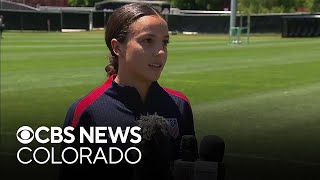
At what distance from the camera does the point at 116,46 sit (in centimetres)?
199

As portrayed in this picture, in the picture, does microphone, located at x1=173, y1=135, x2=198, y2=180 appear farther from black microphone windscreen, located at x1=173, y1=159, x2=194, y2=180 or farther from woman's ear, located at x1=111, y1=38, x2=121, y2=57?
woman's ear, located at x1=111, y1=38, x2=121, y2=57

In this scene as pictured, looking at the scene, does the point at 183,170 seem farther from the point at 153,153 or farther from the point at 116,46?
the point at 116,46

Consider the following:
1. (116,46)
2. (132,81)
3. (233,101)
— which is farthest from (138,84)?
(233,101)

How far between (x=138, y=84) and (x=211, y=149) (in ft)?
1.42

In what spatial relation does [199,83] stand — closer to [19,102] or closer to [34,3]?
[19,102]

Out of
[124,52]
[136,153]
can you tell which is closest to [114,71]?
[124,52]

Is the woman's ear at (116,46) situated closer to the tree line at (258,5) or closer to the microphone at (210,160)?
the microphone at (210,160)

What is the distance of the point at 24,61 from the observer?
Result: 18891 millimetres

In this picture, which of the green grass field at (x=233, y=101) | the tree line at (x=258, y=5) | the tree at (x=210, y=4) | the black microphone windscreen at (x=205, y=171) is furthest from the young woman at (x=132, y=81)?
the tree at (x=210, y=4)

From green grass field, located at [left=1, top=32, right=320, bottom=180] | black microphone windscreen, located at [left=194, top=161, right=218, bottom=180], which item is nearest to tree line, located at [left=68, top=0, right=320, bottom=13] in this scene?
green grass field, located at [left=1, top=32, right=320, bottom=180]

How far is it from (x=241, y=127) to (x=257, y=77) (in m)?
6.69

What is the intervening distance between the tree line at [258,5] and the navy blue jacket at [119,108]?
68.9 meters

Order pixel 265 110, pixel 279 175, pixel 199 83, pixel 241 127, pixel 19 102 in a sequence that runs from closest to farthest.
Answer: pixel 279 175
pixel 241 127
pixel 265 110
pixel 19 102
pixel 199 83

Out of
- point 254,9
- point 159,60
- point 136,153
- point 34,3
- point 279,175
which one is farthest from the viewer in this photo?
point 34,3
